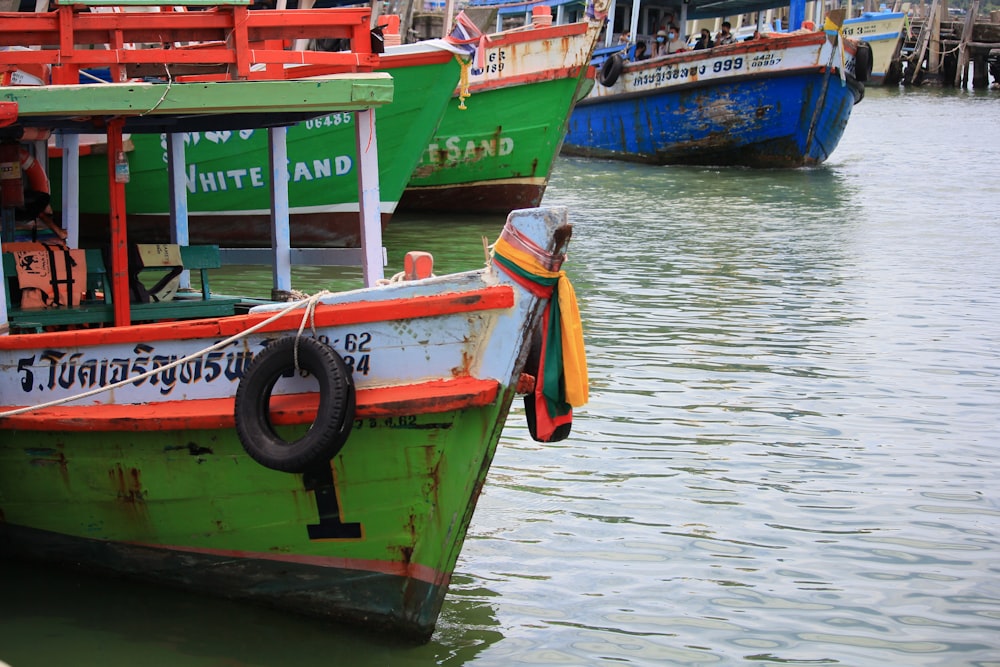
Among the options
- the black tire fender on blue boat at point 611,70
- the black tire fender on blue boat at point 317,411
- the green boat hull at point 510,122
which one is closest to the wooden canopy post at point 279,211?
the black tire fender on blue boat at point 317,411

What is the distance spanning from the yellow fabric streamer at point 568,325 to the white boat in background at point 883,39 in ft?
143

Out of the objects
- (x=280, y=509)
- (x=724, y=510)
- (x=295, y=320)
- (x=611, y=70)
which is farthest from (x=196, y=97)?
(x=611, y=70)

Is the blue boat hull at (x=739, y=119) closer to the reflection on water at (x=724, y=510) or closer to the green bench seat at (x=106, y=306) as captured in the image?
the reflection on water at (x=724, y=510)

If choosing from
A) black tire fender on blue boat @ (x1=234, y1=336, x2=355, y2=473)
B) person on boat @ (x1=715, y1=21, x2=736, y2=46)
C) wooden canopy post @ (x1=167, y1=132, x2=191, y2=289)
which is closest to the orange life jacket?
wooden canopy post @ (x1=167, y1=132, x2=191, y2=289)

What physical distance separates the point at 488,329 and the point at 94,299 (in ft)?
8.41

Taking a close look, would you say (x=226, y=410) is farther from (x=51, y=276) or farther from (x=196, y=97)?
(x=51, y=276)

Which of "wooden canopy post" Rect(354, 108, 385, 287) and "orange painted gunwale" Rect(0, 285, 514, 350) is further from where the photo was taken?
"wooden canopy post" Rect(354, 108, 385, 287)

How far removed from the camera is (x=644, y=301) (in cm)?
1089

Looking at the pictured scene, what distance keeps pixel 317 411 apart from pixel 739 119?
18.5 m

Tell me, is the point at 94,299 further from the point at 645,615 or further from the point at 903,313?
the point at 903,313

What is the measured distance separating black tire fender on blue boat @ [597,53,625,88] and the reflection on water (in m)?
10.7

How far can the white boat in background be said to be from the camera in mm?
45750

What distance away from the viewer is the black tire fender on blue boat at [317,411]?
460 cm

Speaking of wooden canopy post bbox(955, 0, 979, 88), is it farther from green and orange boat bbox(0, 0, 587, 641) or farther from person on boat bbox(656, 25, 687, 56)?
green and orange boat bbox(0, 0, 587, 641)
